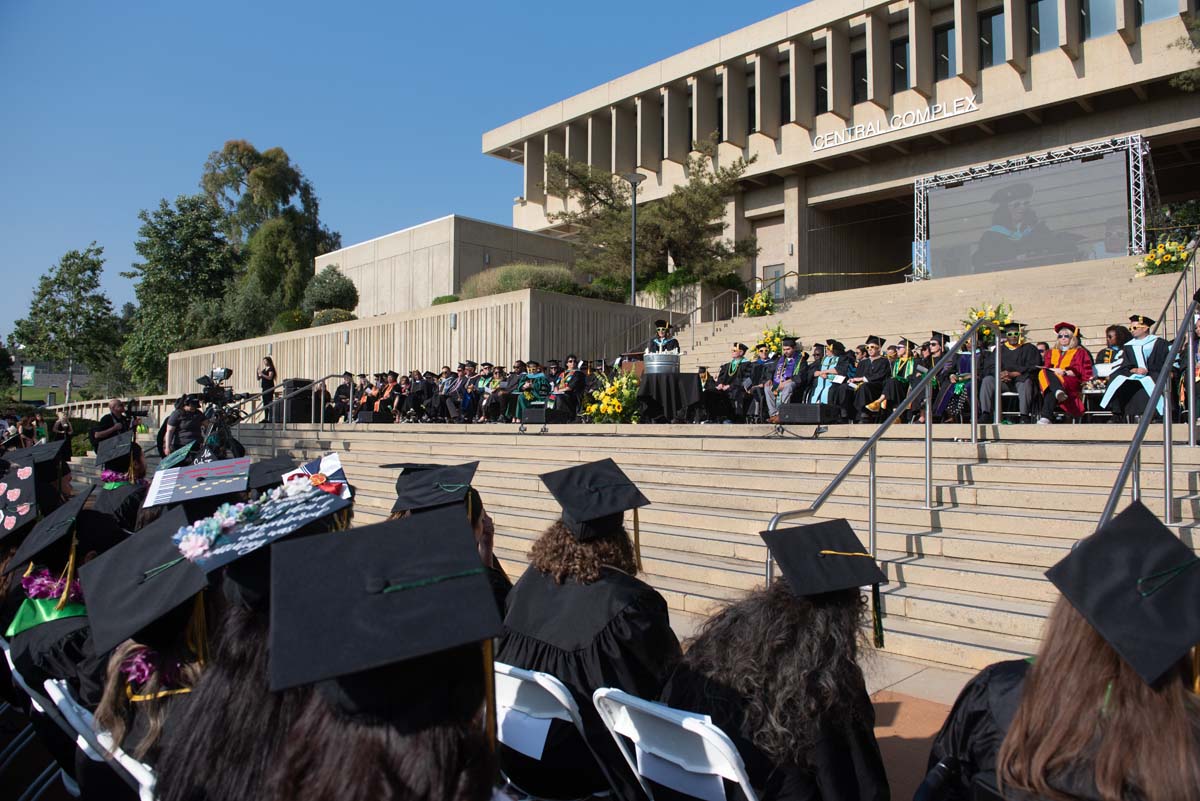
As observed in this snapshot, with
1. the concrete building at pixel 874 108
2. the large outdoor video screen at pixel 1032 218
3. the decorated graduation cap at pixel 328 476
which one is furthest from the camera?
the concrete building at pixel 874 108

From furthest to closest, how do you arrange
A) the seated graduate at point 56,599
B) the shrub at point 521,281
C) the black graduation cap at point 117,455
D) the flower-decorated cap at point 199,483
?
1. the shrub at point 521,281
2. the black graduation cap at point 117,455
3. the flower-decorated cap at point 199,483
4. the seated graduate at point 56,599

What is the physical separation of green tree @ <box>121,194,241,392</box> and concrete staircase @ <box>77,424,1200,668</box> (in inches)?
1119

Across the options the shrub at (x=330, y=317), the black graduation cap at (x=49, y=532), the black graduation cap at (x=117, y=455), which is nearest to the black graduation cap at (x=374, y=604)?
the black graduation cap at (x=49, y=532)

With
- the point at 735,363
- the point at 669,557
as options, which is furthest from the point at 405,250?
the point at 669,557

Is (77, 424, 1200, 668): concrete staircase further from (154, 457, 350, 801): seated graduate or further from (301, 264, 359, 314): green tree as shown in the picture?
(301, 264, 359, 314): green tree

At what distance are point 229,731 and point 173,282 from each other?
38.4 m

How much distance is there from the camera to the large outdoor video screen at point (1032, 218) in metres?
20.2

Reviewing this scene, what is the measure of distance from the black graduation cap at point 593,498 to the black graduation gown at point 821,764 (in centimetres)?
99

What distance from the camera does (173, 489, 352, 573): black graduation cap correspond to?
2070mm

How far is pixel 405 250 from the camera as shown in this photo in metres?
29.2

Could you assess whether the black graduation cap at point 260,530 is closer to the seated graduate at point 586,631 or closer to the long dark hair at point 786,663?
the seated graduate at point 586,631

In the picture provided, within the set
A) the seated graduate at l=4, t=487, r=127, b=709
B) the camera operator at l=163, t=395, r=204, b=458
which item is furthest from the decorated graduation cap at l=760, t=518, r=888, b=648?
the camera operator at l=163, t=395, r=204, b=458

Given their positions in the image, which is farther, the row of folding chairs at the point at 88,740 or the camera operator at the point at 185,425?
the camera operator at the point at 185,425

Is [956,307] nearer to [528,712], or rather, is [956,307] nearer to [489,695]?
[528,712]
